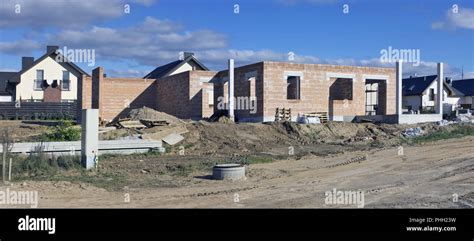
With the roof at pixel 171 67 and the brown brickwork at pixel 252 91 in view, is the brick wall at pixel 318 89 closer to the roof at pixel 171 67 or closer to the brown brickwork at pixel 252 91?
the brown brickwork at pixel 252 91

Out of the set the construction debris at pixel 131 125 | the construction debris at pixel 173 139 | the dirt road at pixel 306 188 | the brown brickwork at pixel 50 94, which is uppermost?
the brown brickwork at pixel 50 94

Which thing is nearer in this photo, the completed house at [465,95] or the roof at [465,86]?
the completed house at [465,95]

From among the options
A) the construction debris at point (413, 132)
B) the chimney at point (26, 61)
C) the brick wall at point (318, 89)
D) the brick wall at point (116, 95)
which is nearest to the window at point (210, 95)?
the brick wall at point (318, 89)

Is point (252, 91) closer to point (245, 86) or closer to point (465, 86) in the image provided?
point (245, 86)

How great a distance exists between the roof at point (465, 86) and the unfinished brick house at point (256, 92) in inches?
1158

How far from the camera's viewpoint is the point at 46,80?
47.4 metres

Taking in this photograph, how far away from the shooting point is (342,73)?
108ft

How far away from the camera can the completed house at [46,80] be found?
47250 millimetres

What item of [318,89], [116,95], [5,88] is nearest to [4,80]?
[5,88]
